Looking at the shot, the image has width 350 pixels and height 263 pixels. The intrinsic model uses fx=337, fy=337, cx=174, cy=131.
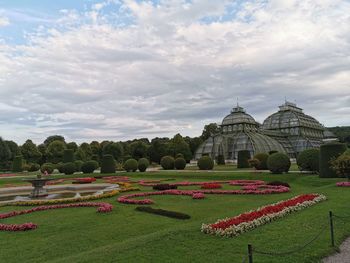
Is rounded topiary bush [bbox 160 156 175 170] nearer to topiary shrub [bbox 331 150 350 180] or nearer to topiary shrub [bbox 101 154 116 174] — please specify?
topiary shrub [bbox 101 154 116 174]

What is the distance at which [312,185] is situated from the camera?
2183 cm

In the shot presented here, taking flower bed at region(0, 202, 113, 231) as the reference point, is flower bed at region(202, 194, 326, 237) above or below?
above

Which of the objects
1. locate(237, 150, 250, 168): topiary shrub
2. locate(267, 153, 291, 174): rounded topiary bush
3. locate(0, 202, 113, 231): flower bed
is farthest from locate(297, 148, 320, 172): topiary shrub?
locate(0, 202, 113, 231): flower bed

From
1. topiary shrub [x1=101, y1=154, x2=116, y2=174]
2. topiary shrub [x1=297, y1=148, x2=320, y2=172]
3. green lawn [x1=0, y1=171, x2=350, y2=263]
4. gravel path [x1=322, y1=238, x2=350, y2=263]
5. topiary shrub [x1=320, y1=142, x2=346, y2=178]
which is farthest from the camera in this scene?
topiary shrub [x1=101, y1=154, x2=116, y2=174]

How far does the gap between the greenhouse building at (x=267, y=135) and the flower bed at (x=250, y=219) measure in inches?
1834

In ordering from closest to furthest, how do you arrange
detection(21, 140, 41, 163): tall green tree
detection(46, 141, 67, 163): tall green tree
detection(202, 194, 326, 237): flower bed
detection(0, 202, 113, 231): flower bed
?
detection(202, 194, 326, 237): flower bed < detection(0, 202, 113, 231): flower bed < detection(21, 140, 41, 163): tall green tree < detection(46, 141, 67, 163): tall green tree

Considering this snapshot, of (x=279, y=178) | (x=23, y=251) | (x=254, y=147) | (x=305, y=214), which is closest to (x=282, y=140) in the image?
(x=254, y=147)

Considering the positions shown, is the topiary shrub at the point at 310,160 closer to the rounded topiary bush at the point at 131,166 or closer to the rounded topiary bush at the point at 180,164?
the rounded topiary bush at the point at 180,164

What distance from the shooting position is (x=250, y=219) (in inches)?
363

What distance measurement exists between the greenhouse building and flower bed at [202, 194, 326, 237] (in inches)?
1834

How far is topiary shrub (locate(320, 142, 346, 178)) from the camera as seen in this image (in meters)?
23.0

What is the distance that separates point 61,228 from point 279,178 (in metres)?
19.2

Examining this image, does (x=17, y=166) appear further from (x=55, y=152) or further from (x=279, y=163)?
(x=279, y=163)

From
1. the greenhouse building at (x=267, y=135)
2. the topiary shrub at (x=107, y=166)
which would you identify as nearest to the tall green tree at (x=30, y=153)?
the greenhouse building at (x=267, y=135)
